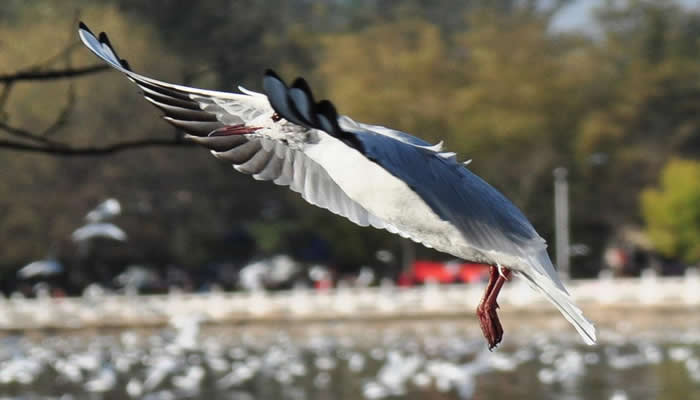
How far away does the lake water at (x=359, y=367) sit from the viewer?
21.8 meters

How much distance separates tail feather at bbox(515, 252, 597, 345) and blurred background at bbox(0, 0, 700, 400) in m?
16.1

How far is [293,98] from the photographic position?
4348 millimetres

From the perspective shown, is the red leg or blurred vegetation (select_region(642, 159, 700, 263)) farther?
blurred vegetation (select_region(642, 159, 700, 263))

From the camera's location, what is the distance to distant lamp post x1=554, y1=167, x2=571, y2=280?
130 feet

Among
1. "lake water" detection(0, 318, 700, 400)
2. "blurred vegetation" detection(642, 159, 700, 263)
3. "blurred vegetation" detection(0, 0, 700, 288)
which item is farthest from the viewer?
"blurred vegetation" detection(642, 159, 700, 263)

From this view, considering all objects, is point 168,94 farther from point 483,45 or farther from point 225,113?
point 483,45

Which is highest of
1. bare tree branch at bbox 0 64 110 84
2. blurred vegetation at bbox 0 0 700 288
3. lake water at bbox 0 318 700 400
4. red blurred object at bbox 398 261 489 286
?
blurred vegetation at bbox 0 0 700 288

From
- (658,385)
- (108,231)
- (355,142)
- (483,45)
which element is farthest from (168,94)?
(483,45)

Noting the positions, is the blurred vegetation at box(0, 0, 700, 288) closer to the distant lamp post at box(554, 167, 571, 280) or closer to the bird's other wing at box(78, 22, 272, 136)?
the distant lamp post at box(554, 167, 571, 280)

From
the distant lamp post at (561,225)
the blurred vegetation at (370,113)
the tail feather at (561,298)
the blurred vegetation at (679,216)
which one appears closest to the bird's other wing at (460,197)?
the tail feather at (561,298)

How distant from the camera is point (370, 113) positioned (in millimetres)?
44469

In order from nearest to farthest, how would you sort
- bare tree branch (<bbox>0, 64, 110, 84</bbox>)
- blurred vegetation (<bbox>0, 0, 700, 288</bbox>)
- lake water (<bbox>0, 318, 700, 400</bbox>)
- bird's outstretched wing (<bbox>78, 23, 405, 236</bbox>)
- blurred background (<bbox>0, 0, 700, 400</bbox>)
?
bird's outstretched wing (<bbox>78, 23, 405, 236</bbox>), bare tree branch (<bbox>0, 64, 110, 84</bbox>), lake water (<bbox>0, 318, 700, 400</bbox>), blurred background (<bbox>0, 0, 700, 400</bbox>), blurred vegetation (<bbox>0, 0, 700, 288</bbox>)

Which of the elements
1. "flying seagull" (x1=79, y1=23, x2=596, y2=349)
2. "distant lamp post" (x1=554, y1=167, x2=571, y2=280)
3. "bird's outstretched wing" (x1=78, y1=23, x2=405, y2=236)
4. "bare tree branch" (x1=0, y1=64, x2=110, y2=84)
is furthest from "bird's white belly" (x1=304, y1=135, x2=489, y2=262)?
"distant lamp post" (x1=554, y1=167, x2=571, y2=280)

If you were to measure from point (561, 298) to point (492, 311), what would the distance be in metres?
0.21
